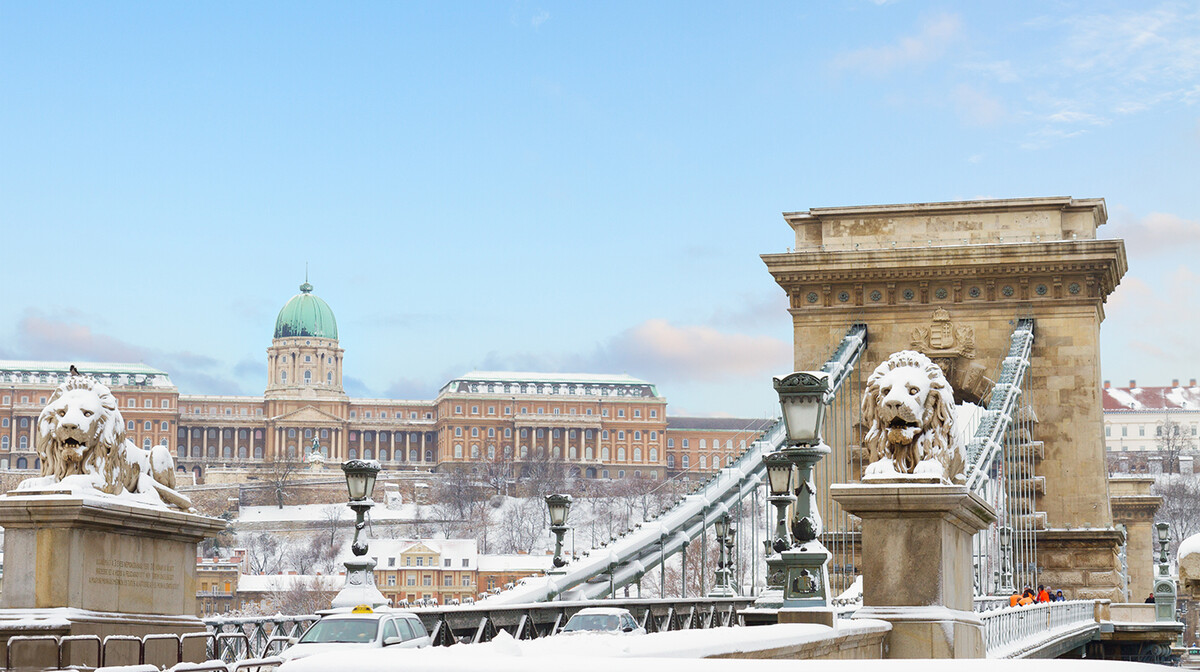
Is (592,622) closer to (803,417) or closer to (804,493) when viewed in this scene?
(803,417)

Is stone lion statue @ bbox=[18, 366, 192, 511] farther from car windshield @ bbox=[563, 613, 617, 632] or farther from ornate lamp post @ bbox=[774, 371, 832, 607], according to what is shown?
car windshield @ bbox=[563, 613, 617, 632]

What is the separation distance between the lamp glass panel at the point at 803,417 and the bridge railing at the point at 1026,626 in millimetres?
2561

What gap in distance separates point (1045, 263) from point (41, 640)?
101 ft

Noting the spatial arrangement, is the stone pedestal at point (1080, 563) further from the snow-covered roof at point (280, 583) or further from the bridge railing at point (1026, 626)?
the snow-covered roof at point (280, 583)

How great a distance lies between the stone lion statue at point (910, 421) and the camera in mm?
13445

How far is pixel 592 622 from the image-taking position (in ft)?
74.6

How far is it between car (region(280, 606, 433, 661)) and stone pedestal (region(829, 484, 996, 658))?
662 cm

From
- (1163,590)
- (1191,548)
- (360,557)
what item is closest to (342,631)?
(360,557)

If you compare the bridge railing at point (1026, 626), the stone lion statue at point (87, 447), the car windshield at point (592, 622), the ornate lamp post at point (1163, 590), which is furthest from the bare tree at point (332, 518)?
the stone lion statue at point (87, 447)

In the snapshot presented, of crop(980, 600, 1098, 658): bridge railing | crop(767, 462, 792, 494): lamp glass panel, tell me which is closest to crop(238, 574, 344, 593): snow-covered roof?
crop(980, 600, 1098, 658): bridge railing

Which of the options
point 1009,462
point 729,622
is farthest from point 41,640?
point 1009,462

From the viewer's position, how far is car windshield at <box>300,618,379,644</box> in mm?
18891

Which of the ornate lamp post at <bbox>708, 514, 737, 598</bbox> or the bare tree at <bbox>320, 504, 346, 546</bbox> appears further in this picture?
the bare tree at <bbox>320, 504, 346, 546</bbox>

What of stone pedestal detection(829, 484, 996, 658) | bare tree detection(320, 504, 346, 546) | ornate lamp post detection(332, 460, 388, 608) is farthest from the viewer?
bare tree detection(320, 504, 346, 546)
